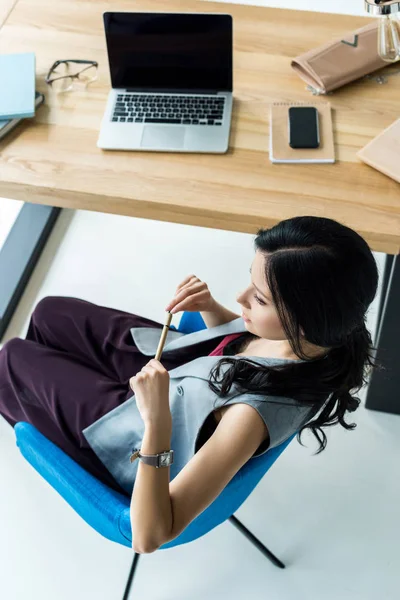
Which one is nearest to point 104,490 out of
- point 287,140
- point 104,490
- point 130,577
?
point 104,490

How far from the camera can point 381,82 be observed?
185cm

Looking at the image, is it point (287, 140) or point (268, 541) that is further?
point (268, 541)

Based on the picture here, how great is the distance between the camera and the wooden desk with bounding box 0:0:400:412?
1611 millimetres

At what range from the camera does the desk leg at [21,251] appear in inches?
91.4

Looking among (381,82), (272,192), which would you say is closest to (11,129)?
(272,192)

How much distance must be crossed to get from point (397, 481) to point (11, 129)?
1.37 metres

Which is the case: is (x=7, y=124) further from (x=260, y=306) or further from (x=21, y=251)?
(x=260, y=306)

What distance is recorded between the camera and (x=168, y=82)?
1821 millimetres

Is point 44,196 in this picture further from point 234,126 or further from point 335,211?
point 335,211

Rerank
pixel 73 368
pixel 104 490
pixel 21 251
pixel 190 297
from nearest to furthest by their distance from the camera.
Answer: pixel 104 490, pixel 190 297, pixel 73 368, pixel 21 251

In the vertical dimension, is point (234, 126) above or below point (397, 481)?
above

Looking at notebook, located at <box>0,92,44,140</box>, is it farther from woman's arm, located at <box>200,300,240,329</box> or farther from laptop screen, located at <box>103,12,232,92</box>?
woman's arm, located at <box>200,300,240,329</box>

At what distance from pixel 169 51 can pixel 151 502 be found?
3.61 feet

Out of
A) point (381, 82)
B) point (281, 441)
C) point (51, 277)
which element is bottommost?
point (51, 277)
